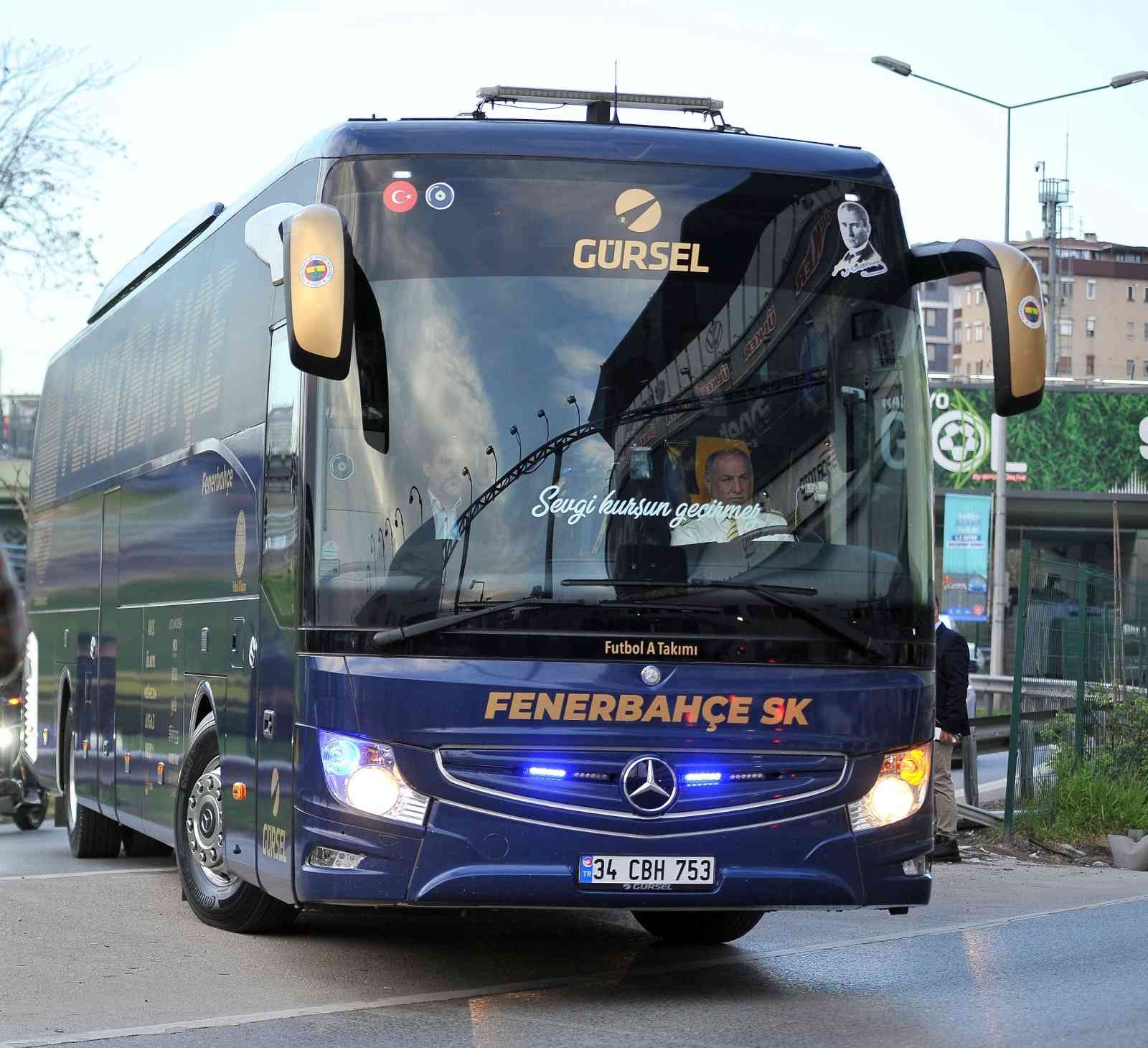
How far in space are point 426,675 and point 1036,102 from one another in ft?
104

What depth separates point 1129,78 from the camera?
3338 cm

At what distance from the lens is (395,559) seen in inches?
291

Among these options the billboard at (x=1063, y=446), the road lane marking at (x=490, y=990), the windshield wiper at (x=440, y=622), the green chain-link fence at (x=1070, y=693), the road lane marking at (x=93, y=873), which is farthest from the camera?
the billboard at (x=1063, y=446)

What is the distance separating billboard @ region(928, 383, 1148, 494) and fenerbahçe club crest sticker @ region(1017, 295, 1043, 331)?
5438 centimetres

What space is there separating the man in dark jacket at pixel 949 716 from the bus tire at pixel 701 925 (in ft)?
14.7

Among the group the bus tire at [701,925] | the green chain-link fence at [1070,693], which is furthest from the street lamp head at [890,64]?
the bus tire at [701,925]

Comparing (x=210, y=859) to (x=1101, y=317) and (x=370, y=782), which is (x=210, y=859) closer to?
(x=370, y=782)

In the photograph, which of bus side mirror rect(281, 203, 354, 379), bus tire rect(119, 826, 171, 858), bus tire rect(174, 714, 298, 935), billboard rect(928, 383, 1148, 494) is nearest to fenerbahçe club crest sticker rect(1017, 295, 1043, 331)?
bus side mirror rect(281, 203, 354, 379)

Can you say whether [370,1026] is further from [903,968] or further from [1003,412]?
[1003,412]

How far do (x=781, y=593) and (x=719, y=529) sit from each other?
0.34m

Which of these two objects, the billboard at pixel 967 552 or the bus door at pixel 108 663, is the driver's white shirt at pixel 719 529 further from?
the billboard at pixel 967 552

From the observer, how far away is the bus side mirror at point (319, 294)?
720 centimetres

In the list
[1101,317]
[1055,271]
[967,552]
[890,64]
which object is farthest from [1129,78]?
[1101,317]

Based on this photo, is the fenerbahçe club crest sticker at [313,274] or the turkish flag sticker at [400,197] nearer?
the fenerbahçe club crest sticker at [313,274]
